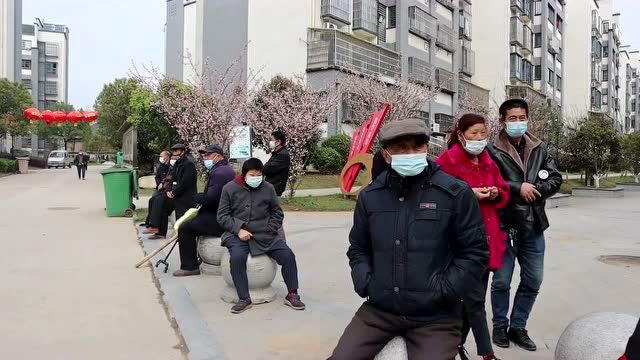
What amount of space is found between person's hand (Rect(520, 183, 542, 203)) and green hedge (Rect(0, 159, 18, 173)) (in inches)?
1433

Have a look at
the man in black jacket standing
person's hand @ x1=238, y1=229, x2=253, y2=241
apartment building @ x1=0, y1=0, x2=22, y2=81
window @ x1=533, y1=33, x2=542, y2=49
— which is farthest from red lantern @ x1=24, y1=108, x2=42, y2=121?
window @ x1=533, y1=33, x2=542, y2=49

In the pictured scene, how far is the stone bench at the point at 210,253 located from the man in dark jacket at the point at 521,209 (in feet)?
11.3

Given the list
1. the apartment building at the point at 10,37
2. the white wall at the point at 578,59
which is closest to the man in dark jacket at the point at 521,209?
the apartment building at the point at 10,37

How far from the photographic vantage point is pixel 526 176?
3.96 metres

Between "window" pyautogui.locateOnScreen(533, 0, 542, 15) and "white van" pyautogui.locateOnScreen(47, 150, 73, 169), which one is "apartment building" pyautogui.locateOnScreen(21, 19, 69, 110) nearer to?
"white van" pyautogui.locateOnScreen(47, 150, 73, 169)

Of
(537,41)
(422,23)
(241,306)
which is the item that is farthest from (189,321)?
(537,41)

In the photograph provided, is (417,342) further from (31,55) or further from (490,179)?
(31,55)

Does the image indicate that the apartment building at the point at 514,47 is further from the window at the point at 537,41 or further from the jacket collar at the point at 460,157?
the jacket collar at the point at 460,157

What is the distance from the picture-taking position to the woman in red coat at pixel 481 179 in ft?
11.4

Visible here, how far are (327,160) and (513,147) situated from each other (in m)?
25.4

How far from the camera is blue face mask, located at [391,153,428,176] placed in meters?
2.68

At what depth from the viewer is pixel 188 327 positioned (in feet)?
15.3

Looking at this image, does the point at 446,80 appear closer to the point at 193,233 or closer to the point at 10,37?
the point at 10,37

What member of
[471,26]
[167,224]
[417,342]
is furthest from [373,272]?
[471,26]
